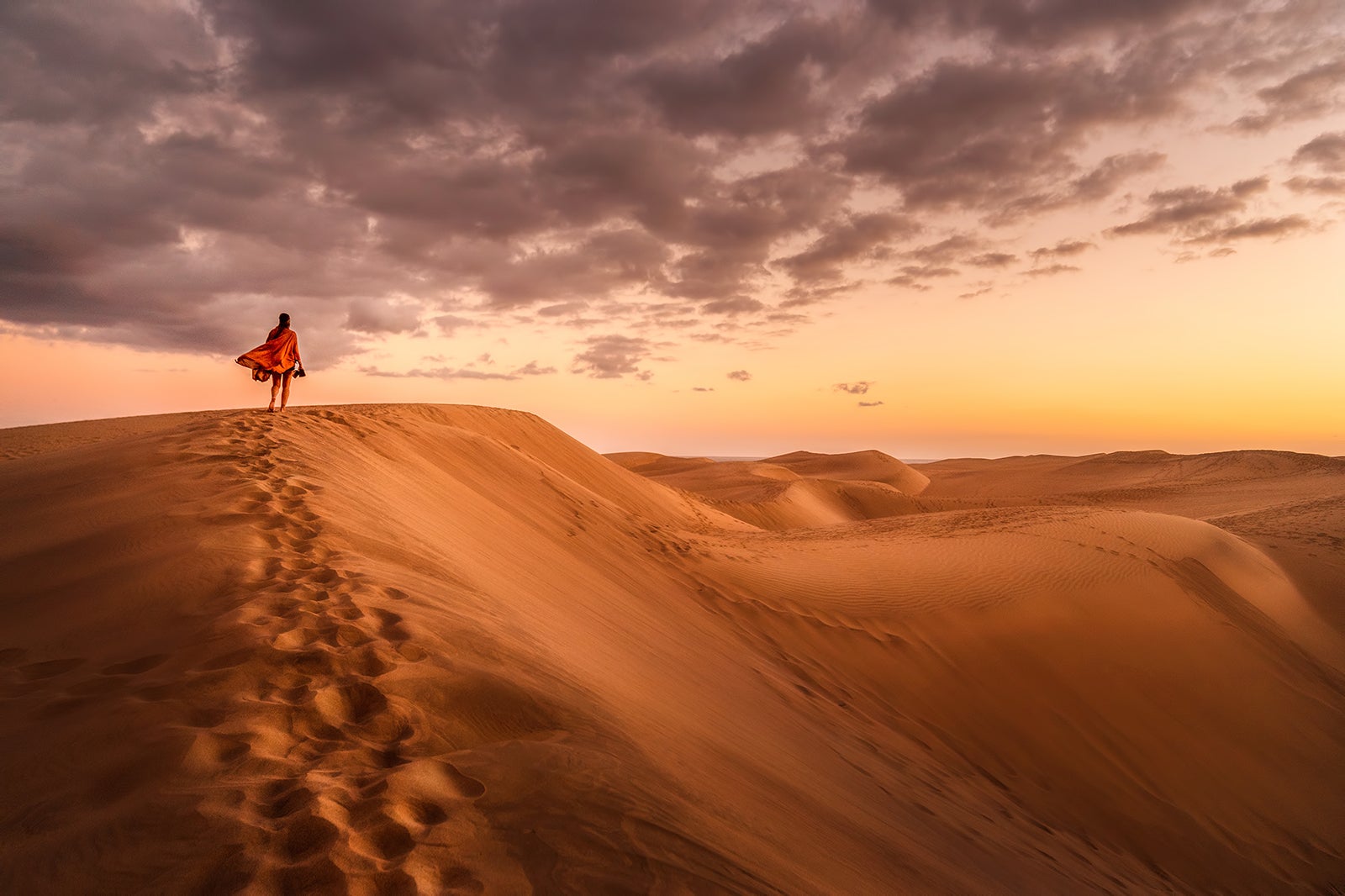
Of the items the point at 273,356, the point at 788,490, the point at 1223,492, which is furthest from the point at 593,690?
the point at 1223,492

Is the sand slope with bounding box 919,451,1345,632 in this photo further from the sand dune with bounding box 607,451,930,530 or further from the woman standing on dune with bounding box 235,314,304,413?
the woman standing on dune with bounding box 235,314,304,413

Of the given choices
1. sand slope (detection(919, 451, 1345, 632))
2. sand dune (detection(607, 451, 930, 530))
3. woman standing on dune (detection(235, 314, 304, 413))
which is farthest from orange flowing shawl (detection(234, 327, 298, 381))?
sand slope (detection(919, 451, 1345, 632))

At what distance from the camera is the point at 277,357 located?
378 inches

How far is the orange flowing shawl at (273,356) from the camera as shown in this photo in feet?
30.7

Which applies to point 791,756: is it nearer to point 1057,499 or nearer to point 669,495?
point 669,495

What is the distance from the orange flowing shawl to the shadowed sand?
81 cm

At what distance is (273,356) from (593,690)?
8168 millimetres

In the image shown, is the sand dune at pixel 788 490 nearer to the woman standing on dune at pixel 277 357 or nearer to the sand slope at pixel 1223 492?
the sand slope at pixel 1223 492

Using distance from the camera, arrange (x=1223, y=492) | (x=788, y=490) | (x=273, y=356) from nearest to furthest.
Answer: (x=273, y=356) → (x=788, y=490) → (x=1223, y=492)

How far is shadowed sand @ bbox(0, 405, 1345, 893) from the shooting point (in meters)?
2.17

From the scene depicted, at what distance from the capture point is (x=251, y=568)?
3924 millimetres

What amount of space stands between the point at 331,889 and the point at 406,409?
48.8 feet

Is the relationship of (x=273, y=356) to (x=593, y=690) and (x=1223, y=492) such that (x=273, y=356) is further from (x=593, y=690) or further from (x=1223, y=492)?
(x=1223, y=492)

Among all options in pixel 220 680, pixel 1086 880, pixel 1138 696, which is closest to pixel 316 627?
→ pixel 220 680
